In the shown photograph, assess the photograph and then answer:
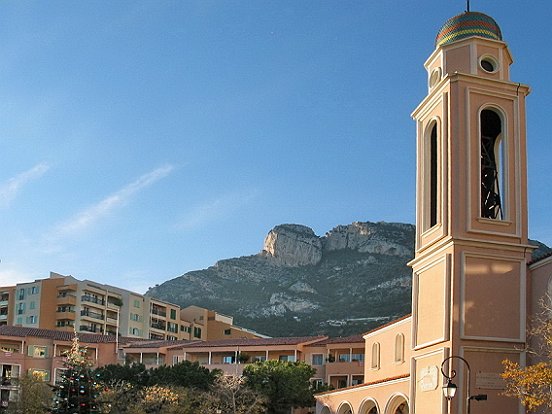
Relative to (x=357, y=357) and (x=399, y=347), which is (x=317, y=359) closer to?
(x=357, y=357)

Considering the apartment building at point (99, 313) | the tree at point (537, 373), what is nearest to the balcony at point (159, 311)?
the apartment building at point (99, 313)

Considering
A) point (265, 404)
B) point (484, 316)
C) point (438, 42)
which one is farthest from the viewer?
point (265, 404)

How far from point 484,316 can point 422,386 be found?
4041 mm

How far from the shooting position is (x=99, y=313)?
119750mm

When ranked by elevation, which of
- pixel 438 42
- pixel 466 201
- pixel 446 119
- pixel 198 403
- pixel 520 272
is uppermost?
pixel 438 42

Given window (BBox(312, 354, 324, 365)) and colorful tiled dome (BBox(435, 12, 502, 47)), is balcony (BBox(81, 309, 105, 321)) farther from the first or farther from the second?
colorful tiled dome (BBox(435, 12, 502, 47))

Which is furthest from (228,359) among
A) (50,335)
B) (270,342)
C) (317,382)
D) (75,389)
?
(75,389)

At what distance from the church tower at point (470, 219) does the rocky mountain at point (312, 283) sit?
98781 millimetres

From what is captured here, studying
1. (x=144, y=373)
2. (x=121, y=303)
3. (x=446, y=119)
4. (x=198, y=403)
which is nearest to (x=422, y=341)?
(x=446, y=119)

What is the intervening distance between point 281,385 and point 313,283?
106 meters

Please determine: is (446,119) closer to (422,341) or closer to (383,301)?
(422,341)

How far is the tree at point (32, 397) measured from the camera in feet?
203

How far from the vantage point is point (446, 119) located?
36.5 meters

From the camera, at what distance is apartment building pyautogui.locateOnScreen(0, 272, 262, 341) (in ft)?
382
